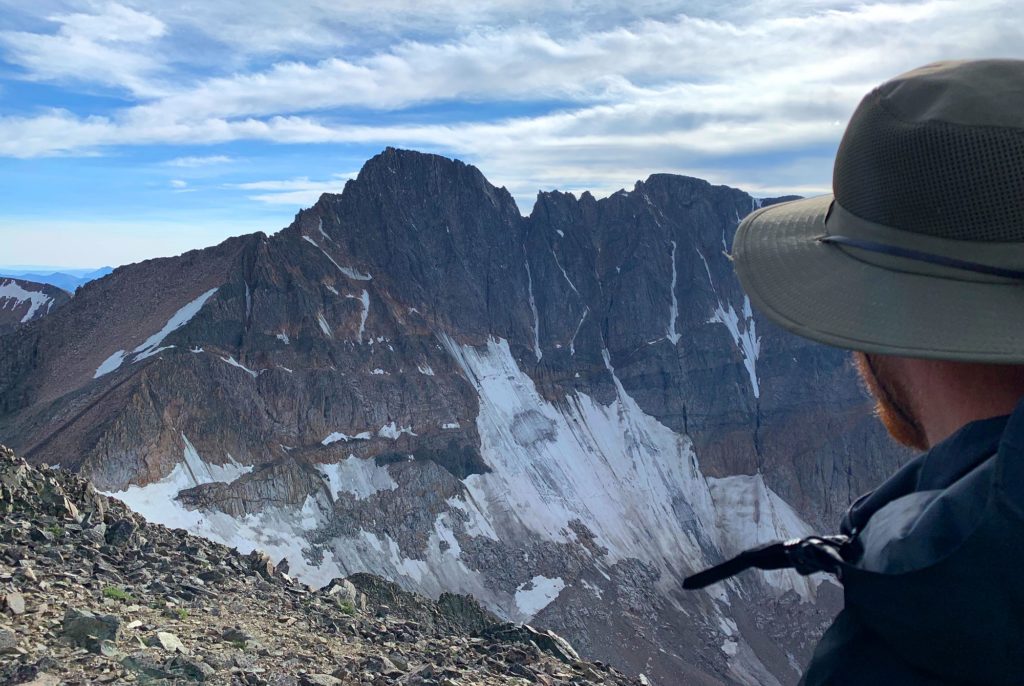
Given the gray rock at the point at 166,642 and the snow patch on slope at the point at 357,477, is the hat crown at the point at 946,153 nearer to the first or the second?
the gray rock at the point at 166,642

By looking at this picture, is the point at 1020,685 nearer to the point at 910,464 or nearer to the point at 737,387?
the point at 910,464

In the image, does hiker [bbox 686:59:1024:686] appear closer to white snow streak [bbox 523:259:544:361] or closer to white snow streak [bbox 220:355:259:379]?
white snow streak [bbox 220:355:259:379]

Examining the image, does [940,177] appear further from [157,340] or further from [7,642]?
[157,340]

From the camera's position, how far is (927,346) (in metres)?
2.42

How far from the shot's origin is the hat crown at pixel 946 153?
94.2 inches

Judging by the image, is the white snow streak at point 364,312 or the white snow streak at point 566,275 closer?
the white snow streak at point 364,312

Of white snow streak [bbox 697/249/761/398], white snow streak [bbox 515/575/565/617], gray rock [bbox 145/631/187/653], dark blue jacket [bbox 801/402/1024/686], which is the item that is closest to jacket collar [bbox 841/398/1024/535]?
dark blue jacket [bbox 801/402/1024/686]

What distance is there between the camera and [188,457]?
82.1 m

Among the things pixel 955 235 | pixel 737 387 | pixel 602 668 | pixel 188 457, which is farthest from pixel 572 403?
pixel 955 235

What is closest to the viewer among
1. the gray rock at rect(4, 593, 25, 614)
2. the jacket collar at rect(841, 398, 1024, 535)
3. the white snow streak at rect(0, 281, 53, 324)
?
the jacket collar at rect(841, 398, 1024, 535)

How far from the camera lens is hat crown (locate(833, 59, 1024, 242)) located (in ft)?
7.85

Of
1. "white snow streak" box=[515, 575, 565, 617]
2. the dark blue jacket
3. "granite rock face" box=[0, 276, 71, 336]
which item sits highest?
"granite rock face" box=[0, 276, 71, 336]

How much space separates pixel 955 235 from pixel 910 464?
2.26ft

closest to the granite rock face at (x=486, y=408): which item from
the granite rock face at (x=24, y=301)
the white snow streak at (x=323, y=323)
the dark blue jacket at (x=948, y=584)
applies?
the white snow streak at (x=323, y=323)
